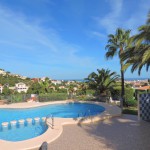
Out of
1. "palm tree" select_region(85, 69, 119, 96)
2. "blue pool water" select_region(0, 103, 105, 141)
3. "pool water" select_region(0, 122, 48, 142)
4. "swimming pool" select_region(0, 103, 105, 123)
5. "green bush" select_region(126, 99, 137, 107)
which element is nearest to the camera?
"pool water" select_region(0, 122, 48, 142)

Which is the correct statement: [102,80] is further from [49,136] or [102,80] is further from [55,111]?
[49,136]

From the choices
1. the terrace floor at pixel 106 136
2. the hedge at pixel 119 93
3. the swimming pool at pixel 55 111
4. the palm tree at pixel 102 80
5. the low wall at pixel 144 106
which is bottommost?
the terrace floor at pixel 106 136

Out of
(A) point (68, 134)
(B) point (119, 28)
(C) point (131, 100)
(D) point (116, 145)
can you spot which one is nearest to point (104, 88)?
(C) point (131, 100)

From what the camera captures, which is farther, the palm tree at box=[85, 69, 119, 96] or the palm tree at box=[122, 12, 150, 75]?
the palm tree at box=[85, 69, 119, 96]

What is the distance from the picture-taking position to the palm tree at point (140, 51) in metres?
10.9

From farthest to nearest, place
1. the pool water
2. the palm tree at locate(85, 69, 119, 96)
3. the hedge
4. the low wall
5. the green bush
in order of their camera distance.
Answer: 1. the palm tree at locate(85, 69, 119, 96)
2. the hedge
3. the green bush
4. the low wall
5. the pool water

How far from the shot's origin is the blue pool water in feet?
40.6

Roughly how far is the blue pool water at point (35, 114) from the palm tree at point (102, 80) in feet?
A: 8.47

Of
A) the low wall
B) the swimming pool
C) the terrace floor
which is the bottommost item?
the terrace floor

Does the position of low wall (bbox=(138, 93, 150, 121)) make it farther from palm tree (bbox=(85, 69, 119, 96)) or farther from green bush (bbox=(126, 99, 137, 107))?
palm tree (bbox=(85, 69, 119, 96))

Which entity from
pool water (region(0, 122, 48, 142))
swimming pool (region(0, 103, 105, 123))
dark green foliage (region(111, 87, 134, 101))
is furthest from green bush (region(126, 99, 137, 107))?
pool water (region(0, 122, 48, 142))

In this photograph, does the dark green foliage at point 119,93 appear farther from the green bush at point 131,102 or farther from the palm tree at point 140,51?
the palm tree at point 140,51

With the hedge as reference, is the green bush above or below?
below

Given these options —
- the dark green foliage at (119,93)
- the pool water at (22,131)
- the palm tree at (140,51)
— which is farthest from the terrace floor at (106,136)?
the dark green foliage at (119,93)
